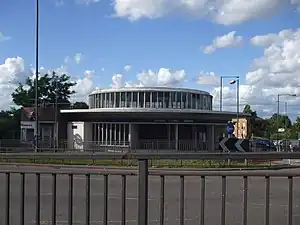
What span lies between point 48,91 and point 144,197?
87.9m

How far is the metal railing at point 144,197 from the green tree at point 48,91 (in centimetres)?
7223

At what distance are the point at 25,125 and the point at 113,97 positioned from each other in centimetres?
1314

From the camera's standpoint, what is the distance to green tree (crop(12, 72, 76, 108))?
8331cm

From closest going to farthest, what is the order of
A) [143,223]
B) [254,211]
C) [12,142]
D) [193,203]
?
1. [143,223]
2. [254,211]
3. [193,203]
4. [12,142]

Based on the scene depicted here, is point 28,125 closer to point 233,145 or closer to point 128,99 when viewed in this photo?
point 128,99

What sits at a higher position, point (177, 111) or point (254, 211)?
point (177, 111)

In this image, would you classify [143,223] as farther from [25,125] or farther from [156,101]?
[156,101]

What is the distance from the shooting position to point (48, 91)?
91500 millimetres

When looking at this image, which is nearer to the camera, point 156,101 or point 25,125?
point 25,125

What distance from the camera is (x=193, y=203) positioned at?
449 inches

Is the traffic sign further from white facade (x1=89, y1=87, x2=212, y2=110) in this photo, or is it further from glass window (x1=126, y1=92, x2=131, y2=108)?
glass window (x1=126, y1=92, x2=131, y2=108)

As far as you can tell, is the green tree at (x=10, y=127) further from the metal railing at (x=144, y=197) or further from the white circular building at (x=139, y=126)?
the metal railing at (x=144, y=197)

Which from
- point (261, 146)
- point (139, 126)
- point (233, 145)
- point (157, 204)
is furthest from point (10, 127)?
point (157, 204)

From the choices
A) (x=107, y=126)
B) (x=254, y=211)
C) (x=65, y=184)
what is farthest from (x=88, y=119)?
(x=254, y=211)
